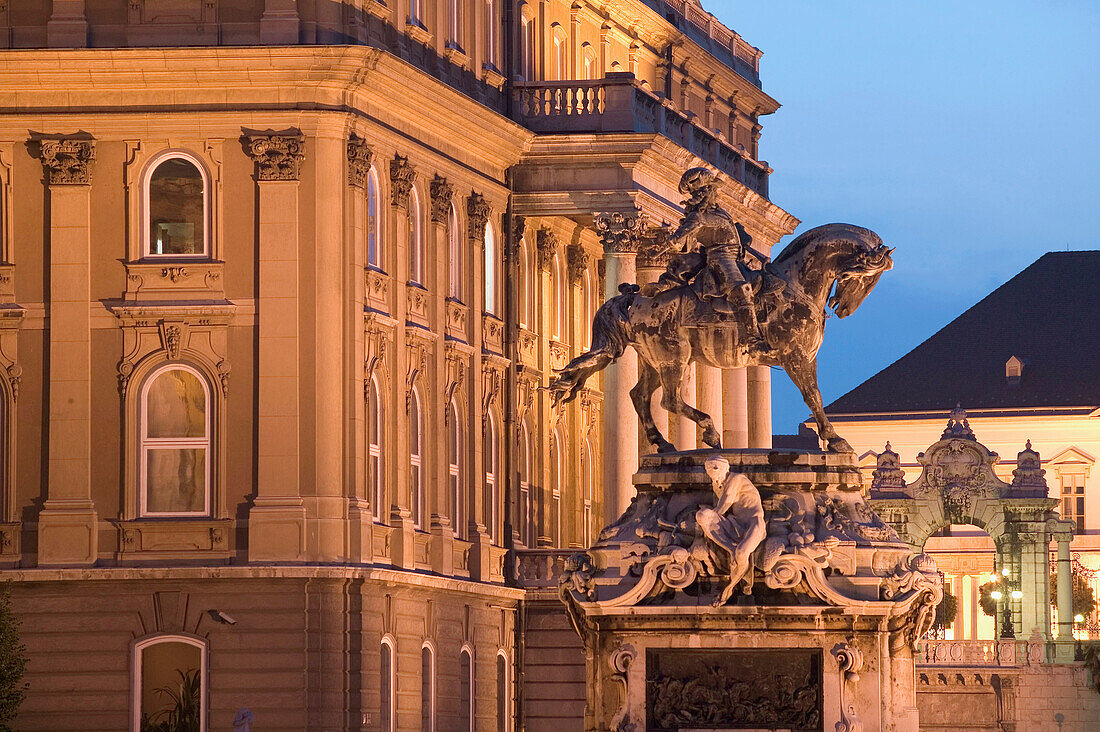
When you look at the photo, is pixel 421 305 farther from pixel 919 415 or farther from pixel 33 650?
pixel 919 415

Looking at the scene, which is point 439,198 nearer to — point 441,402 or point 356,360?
point 441,402

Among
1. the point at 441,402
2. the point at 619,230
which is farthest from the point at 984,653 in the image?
the point at 441,402

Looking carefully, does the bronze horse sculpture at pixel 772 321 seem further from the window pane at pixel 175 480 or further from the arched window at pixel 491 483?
the arched window at pixel 491 483

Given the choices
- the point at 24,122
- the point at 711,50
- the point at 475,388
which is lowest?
the point at 475,388

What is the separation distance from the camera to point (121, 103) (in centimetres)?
5538

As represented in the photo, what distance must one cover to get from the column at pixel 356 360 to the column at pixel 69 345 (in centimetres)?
473

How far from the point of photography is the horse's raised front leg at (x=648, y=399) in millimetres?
30594

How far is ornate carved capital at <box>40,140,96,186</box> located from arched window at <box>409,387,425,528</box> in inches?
341

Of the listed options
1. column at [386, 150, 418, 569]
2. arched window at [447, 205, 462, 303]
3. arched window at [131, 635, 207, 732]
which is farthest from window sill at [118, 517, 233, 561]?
arched window at [447, 205, 462, 303]

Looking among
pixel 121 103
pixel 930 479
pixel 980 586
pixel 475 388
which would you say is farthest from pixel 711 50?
pixel 980 586

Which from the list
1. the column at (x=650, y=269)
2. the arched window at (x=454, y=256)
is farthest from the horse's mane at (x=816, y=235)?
the column at (x=650, y=269)

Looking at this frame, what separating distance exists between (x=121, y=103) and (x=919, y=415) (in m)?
93.7

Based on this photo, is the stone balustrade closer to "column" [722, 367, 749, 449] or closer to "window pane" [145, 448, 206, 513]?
"column" [722, 367, 749, 449]

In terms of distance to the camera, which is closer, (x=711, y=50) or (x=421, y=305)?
(x=421, y=305)
